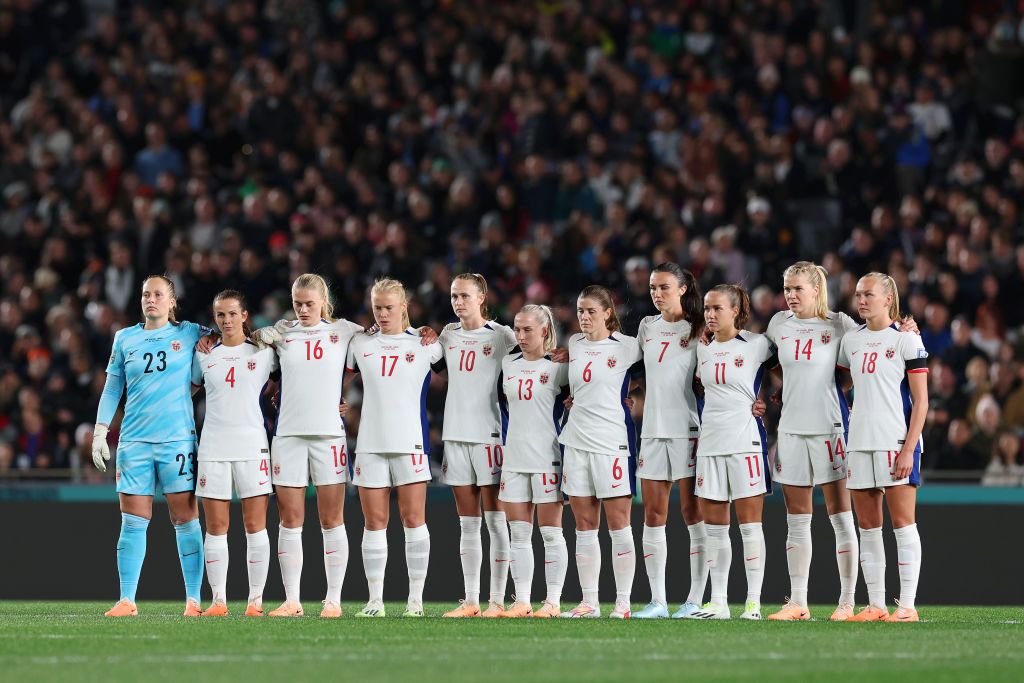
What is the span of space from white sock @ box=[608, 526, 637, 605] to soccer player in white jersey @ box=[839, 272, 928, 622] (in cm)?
148

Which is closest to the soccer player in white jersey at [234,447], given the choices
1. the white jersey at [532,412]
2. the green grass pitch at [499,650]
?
the green grass pitch at [499,650]

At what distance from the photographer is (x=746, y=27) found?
1953 centimetres

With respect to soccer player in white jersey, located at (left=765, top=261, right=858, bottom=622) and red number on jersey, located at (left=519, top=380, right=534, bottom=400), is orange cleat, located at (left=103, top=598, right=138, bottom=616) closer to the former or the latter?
red number on jersey, located at (left=519, top=380, right=534, bottom=400)

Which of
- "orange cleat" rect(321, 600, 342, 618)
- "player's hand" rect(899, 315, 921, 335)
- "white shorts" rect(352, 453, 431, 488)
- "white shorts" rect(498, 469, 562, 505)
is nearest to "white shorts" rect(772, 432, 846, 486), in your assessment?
"player's hand" rect(899, 315, 921, 335)

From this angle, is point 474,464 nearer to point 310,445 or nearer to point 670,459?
point 310,445

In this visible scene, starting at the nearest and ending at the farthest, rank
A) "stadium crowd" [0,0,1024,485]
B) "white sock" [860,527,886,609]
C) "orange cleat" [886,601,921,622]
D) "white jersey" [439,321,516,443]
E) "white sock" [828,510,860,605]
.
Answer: "orange cleat" [886,601,921,622] → "white sock" [860,527,886,609] → "white sock" [828,510,860,605] → "white jersey" [439,321,516,443] → "stadium crowd" [0,0,1024,485]

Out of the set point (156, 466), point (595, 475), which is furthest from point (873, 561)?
point (156, 466)

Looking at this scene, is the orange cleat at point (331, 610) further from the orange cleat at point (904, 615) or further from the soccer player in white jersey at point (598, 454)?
the orange cleat at point (904, 615)

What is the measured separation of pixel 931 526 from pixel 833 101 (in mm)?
6521

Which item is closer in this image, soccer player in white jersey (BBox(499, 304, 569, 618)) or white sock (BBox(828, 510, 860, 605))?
white sock (BBox(828, 510, 860, 605))

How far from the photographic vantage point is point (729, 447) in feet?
34.6

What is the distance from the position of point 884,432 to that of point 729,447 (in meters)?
0.99

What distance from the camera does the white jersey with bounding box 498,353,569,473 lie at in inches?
426

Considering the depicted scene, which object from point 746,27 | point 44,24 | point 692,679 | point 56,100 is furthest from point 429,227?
point 692,679
